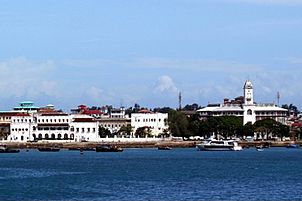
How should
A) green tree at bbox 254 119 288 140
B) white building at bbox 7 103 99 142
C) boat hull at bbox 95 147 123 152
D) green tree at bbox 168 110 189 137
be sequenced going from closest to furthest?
boat hull at bbox 95 147 123 152
white building at bbox 7 103 99 142
green tree at bbox 168 110 189 137
green tree at bbox 254 119 288 140

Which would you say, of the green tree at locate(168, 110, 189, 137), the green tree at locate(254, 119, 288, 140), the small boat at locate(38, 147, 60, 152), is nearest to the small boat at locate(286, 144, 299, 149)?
the green tree at locate(254, 119, 288, 140)

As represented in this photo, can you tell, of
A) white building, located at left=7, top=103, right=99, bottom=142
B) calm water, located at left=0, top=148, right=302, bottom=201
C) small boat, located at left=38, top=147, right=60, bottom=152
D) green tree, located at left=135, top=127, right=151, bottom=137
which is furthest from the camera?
green tree, located at left=135, top=127, right=151, bottom=137

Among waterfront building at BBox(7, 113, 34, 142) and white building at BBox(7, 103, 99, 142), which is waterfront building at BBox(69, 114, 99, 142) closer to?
white building at BBox(7, 103, 99, 142)

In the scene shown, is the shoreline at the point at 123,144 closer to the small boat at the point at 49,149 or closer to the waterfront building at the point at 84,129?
the small boat at the point at 49,149

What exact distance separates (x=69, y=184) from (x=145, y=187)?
19.1 ft

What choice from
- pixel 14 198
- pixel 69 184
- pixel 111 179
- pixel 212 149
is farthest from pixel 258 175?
pixel 212 149

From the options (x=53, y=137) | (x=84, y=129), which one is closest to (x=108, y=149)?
(x=84, y=129)

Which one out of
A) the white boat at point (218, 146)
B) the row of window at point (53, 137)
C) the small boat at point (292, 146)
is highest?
the row of window at point (53, 137)

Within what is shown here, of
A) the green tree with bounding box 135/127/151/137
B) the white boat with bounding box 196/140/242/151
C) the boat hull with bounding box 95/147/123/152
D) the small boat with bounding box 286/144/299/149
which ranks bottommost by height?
the boat hull with bounding box 95/147/123/152

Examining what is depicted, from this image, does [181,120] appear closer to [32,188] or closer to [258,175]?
[258,175]

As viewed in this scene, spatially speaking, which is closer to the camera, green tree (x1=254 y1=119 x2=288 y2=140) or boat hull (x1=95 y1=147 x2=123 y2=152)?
boat hull (x1=95 y1=147 x2=123 y2=152)

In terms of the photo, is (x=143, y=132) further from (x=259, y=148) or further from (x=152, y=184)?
(x=152, y=184)

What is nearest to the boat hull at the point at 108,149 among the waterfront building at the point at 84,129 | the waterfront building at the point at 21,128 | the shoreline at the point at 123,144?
the shoreline at the point at 123,144

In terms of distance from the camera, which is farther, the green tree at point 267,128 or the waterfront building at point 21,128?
the green tree at point 267,128
